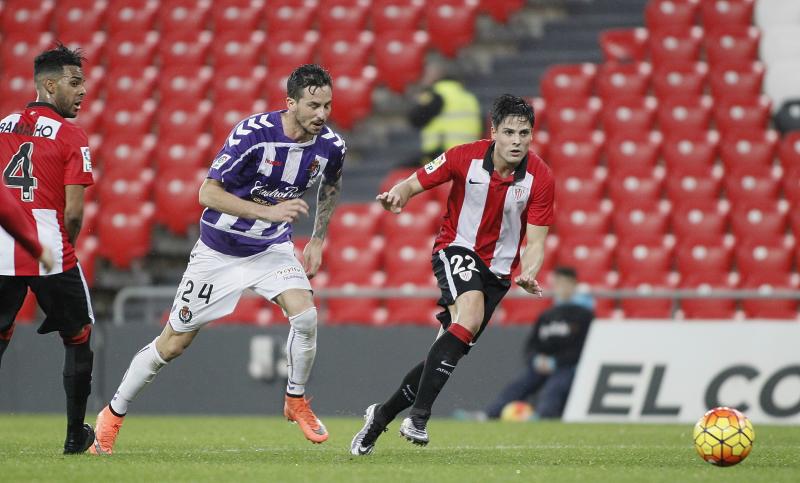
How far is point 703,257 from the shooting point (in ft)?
42.6

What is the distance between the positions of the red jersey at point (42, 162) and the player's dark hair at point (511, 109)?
2188 mm

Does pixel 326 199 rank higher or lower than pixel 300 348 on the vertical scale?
higher

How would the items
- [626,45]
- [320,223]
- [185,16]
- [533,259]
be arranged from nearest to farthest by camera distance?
[533,259] < [320,223] < [626,45] < [185,16]

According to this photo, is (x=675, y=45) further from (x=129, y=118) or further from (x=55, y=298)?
(x=55, y=298)

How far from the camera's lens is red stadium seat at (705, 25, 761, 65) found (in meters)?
14.7

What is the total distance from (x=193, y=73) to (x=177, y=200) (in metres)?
2.12

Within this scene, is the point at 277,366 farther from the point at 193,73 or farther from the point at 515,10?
the point at 515,10

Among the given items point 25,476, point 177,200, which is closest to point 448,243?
point 25,476

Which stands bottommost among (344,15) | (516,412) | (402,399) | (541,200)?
(516,412)

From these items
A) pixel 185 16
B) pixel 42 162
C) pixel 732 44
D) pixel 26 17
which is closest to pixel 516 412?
pixel 732 44

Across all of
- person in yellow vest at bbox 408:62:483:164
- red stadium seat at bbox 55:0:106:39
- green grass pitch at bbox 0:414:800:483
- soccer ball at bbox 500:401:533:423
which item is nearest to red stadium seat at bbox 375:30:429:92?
person in yellow vest at bbox 408:62:483:164

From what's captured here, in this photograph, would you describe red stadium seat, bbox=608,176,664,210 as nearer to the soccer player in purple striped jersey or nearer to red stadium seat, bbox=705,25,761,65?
red stadium seat, bbox=705,25,761,65

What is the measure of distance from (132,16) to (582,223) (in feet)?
22.6

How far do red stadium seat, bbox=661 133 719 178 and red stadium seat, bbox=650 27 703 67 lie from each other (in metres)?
1.18
